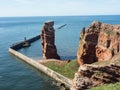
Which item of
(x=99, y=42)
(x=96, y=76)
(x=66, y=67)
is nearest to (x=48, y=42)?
(x=66, y=67)

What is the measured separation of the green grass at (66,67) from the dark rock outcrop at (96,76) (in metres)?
33.3

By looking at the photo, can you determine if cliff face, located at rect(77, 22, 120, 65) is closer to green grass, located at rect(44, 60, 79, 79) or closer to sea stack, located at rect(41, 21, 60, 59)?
green grass, located at rect(44, 60, 79, 79)

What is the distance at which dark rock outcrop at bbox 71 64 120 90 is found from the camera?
30781mm

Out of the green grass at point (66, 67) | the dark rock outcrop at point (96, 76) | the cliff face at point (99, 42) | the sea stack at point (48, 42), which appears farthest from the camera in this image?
the sea stack at point (48, 42)

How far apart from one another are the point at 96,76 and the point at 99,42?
119 feet

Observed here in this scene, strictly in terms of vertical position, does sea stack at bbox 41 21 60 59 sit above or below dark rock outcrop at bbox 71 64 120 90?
below

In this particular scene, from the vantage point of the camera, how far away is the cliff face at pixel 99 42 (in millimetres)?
61784

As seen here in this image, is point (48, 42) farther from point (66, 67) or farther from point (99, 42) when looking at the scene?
point (99, 42)

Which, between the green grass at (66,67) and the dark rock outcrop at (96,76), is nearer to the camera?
the dark rock outcrop at (96,76)

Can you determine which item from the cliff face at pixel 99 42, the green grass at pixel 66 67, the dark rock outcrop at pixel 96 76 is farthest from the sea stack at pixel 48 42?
the dark rock outcrop at pixel 96 76

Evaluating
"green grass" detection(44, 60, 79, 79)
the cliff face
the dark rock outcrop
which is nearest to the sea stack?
"green grass" detection(44, 60, 79, 79)

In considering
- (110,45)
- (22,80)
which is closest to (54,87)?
(22,80)

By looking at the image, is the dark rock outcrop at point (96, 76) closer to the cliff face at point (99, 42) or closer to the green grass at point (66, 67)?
the cliff face at point (99, 42)

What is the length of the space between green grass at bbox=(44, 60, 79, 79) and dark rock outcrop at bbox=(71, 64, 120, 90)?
109 ft
